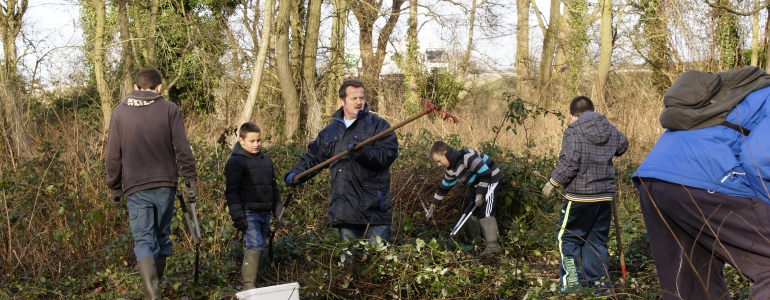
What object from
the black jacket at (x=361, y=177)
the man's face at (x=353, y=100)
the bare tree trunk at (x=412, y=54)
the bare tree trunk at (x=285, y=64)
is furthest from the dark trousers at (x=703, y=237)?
the bare tree trunk at (x=412, y=54)

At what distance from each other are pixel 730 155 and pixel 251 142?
387 centimetres

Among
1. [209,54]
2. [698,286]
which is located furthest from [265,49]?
[698,286]

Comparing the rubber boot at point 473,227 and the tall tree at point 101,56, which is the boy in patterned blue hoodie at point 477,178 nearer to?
the rubber boot at point 473,227

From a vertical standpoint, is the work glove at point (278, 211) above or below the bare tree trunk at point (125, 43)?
below

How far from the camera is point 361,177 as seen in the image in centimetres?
537

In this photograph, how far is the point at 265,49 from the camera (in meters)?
15.0

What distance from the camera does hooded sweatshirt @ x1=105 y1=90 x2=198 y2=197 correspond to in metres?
5.46

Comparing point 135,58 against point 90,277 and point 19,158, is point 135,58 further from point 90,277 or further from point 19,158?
point 90,277

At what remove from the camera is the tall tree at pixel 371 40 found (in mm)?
18469

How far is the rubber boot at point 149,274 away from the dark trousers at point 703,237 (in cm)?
348

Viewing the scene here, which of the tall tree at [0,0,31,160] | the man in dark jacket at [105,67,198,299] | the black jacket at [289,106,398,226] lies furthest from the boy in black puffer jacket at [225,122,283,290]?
the tall tree at [0,0,31,160]

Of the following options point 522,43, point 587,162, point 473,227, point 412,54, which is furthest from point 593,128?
point 522,43

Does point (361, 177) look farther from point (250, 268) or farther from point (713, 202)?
point (713, 202)

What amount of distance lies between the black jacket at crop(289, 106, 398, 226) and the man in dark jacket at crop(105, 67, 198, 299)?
112 cm
